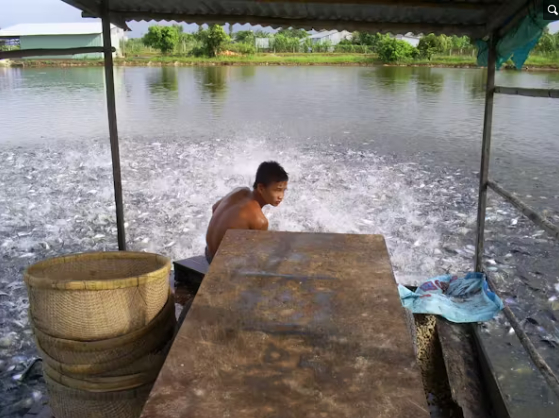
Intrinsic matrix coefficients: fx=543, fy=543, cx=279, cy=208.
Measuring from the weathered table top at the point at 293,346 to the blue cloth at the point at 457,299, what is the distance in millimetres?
1634

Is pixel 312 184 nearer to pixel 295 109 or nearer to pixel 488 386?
pixel 488 386

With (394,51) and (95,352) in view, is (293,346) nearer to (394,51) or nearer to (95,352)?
(95,352)

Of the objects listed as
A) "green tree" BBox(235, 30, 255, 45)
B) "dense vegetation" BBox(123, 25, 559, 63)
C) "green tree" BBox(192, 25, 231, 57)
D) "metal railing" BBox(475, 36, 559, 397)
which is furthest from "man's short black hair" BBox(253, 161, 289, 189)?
"green tree" BBox(235, 30, 255, 45)

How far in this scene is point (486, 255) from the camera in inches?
289

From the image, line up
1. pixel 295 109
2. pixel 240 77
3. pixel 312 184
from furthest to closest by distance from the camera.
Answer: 1. pixel 240 77
2. pixel 295 109
3. pixel 312 184

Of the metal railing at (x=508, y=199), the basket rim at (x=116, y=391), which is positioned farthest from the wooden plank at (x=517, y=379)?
the basket rim at (x=116, y=391)

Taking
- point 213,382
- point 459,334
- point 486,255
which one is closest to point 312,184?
point 486,255

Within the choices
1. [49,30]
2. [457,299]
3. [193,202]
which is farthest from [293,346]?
[49,30]

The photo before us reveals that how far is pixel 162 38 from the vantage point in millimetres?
50750

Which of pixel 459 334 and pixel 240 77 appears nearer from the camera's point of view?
pixel 459 334

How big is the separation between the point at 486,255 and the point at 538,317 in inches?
63.3

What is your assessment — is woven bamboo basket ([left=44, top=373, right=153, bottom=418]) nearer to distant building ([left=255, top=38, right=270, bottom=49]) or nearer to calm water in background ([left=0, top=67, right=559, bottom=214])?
calm water in background ([left=0, top=67, right=559, bottom=214])

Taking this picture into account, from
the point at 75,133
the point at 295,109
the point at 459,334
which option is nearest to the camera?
the point at 459,334

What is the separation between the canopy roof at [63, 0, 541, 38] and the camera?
11.4 ft
